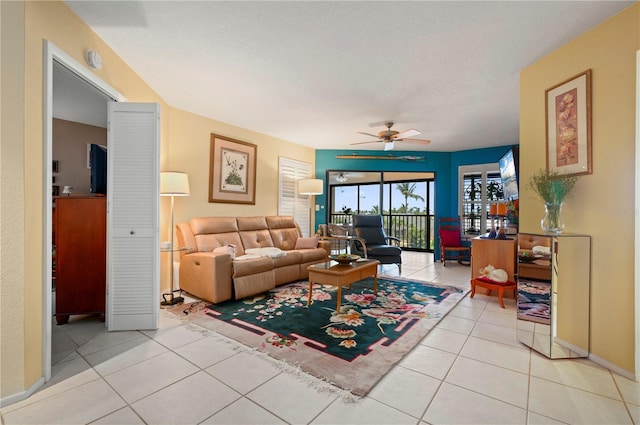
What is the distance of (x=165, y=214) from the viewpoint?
3.91 metres

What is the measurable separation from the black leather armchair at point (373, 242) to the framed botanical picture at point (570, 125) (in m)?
2.83

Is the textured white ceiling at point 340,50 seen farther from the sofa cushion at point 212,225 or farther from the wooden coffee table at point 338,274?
the wooden coffee table at point 338,274

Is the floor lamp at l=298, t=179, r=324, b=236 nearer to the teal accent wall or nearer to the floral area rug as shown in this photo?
the teal accent wall

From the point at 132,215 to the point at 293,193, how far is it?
3.68 metres

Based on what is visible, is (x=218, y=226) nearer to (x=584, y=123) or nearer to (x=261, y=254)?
(x=261, y=254)

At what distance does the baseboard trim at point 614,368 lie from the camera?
1870mm

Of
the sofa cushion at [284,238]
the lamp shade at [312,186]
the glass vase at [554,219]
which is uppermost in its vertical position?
the lamp shade at [312,186]

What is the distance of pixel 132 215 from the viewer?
2.57m

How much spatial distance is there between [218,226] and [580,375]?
399 centimetres

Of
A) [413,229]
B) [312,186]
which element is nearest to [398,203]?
[413,229]

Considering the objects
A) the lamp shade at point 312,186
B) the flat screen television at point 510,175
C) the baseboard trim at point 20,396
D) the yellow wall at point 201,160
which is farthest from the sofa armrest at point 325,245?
the baseboard trim at point 20,396

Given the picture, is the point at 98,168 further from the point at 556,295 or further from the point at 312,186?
the point at 556,295

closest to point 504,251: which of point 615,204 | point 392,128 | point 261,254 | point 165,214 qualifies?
point 615,204

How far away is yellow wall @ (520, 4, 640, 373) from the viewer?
1948 mm
